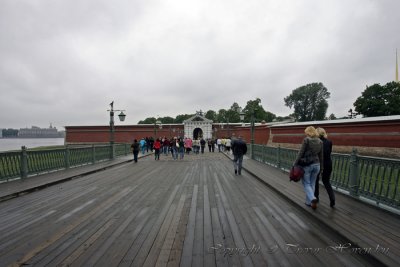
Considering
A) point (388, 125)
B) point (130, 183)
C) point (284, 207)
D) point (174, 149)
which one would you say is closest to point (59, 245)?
point (284, 207)

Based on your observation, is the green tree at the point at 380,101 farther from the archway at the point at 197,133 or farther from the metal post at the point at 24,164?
the metal post at the point at 24,164

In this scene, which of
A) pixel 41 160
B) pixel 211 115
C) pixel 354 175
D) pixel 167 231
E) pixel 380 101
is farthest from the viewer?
→ pixel 211 115

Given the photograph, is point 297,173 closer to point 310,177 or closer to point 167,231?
point 310,177

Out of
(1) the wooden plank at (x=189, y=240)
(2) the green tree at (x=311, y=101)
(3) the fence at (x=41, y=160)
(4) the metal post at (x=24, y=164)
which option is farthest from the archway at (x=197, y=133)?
(1) the wooden plank at (x=189, y=240)

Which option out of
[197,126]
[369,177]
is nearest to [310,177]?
[369,177]

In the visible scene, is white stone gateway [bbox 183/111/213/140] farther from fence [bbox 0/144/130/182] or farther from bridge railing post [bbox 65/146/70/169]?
bridge railing post [bbox 65/146/70/169]

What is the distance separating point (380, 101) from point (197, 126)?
38.1 meters

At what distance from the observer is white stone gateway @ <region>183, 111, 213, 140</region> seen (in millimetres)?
64000

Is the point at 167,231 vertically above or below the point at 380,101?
below

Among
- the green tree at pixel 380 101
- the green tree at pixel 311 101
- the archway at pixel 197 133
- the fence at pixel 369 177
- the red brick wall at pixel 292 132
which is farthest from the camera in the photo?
the green tree at pixel 311 101

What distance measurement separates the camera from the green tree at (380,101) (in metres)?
57.1

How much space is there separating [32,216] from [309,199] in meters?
5.53

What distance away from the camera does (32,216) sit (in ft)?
18.5

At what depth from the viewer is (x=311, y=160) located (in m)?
5.74
